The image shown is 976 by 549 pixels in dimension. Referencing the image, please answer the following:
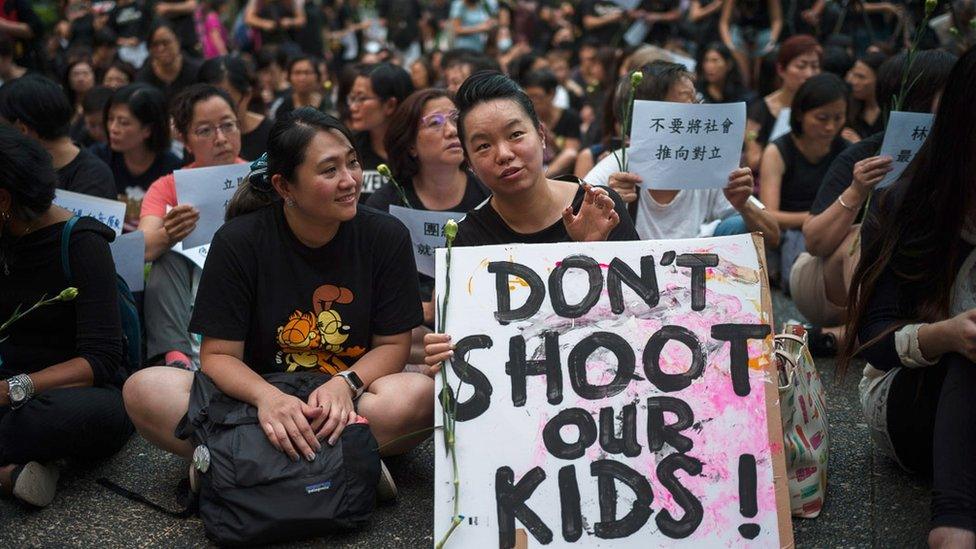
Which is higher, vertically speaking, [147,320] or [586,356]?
[586,356]

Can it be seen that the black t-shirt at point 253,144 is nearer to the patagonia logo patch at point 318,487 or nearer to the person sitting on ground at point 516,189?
the person sitting on ground at point 516,189

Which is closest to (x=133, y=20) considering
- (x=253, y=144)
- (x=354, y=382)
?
(x=253, y=144)

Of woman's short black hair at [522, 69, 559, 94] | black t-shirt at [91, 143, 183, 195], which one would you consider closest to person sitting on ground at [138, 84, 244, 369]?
black t-shirt at [91, 143, 183, 195]

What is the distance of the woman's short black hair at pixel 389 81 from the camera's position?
5.82 m

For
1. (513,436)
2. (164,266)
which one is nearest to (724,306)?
(513,436)

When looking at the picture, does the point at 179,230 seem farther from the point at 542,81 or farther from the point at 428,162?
the point at 542,81

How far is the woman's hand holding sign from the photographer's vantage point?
3.15 meters

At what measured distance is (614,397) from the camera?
9.27 feet

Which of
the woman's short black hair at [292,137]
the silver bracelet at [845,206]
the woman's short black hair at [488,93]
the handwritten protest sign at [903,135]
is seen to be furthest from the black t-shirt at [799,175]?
the woman's short black hair at [292,137]

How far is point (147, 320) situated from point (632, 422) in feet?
8.23

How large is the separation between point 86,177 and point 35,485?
1.78 metres

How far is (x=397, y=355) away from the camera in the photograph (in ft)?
11.0

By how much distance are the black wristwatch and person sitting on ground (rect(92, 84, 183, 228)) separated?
232 centimetres

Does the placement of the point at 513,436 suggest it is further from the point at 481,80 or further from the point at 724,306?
the point at 481,80
